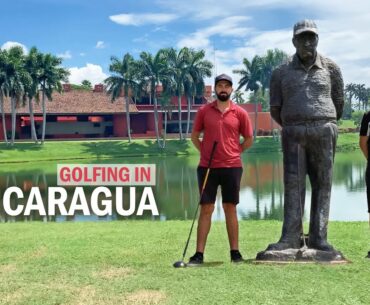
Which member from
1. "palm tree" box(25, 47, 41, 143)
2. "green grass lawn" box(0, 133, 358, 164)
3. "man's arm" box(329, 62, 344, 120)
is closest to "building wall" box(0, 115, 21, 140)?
"palm tree" box(25, 47, 41, 143)

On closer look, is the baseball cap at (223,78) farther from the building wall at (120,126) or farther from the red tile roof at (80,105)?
the building wall at (120,126)

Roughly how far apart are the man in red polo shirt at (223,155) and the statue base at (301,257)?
0.41 meters

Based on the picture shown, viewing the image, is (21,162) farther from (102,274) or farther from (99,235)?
(102,274)

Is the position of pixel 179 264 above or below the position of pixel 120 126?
below

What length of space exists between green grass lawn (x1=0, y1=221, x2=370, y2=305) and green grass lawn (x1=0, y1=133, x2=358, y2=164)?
39.8 meters

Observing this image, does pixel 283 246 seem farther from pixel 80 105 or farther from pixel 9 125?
pixel 80 105

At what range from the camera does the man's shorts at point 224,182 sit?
242 inches

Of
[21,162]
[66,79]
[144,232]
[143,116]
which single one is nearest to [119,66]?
[66,79]

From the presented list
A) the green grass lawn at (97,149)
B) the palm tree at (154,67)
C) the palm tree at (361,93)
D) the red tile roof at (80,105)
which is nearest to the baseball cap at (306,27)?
the green grass lawn at (97,149)

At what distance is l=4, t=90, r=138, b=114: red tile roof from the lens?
61.5 metres

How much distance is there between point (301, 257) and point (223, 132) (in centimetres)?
177

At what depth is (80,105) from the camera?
63.1 meters

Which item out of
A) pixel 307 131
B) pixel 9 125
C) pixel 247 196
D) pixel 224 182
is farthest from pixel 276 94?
pixel 9 125

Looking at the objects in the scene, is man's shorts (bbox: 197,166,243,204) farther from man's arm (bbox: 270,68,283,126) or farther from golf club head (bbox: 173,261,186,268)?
man's arm (bbox: 270,68,283,126)
